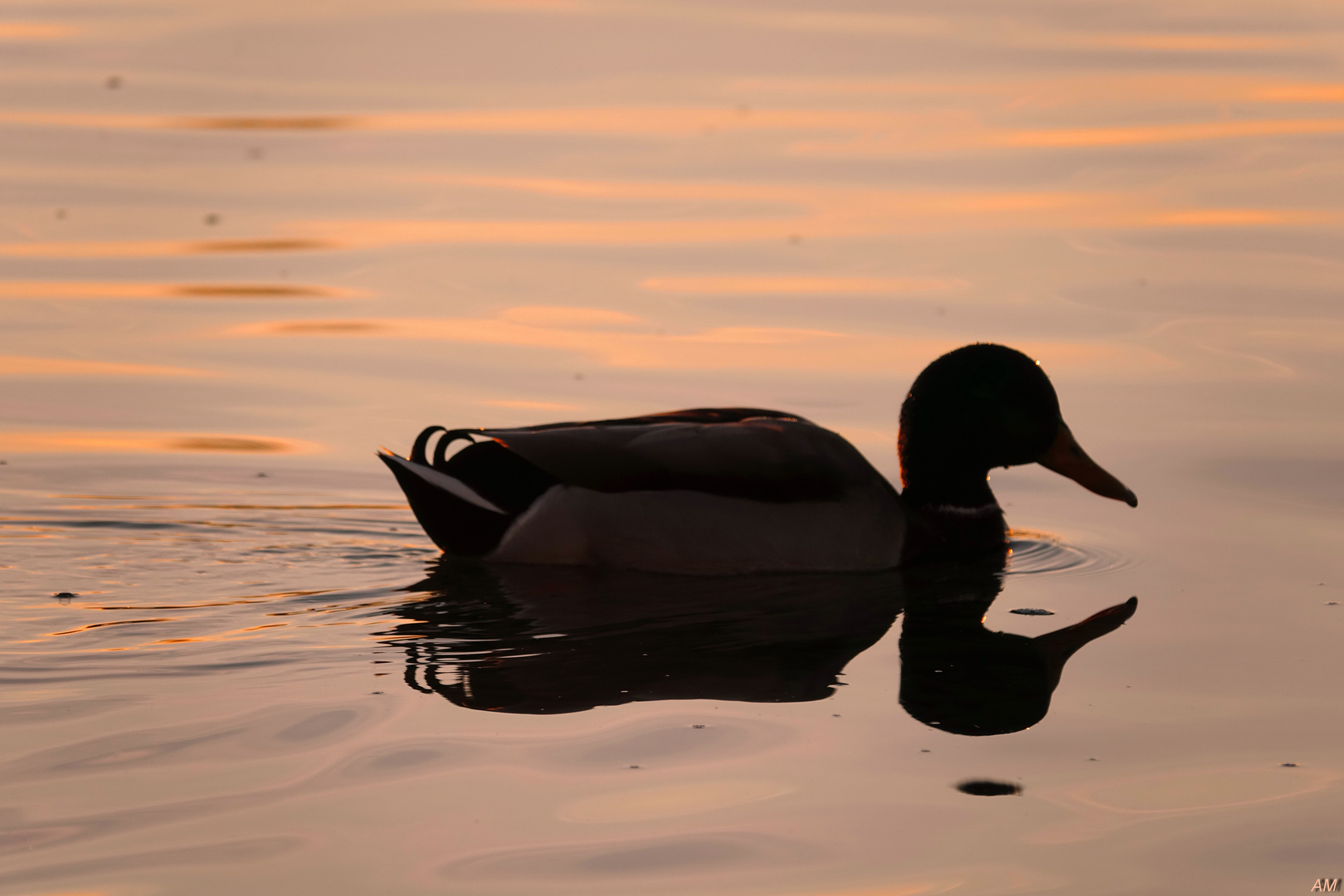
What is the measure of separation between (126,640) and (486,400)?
4.08 metres

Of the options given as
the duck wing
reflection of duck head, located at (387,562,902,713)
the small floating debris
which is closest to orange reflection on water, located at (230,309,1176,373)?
the duck wing

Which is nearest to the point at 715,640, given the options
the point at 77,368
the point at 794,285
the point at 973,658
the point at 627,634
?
the point at 627,634

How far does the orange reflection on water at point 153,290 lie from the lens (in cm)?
1293

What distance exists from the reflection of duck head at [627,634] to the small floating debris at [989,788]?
91 cm

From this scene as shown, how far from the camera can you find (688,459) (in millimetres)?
8000

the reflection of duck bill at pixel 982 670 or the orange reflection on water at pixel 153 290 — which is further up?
the orange reflection on water at pixel 153 290

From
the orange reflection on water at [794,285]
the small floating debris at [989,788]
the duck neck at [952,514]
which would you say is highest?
the orange reflection on water at [794,285]

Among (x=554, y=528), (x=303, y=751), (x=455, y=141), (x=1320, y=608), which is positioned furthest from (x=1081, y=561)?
(x=455, y=141)

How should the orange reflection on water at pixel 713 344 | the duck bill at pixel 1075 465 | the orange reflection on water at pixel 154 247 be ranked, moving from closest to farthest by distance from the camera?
1. the duck bill at pixel 1075 465
2. the orange reflection on water at pixel 713 344
3. the orange reflection on water at pixel 154 247

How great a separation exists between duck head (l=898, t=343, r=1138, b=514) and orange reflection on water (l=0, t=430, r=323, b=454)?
3.02 metres

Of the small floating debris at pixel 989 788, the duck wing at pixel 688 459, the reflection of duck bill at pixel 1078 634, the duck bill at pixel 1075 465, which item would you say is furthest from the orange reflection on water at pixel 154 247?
the small floating debris at pixel 989 788

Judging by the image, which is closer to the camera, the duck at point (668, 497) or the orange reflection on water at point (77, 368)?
the duck at point (668, 497)

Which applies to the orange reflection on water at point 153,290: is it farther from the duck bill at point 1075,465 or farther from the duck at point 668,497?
the duck bill at point 1075,465

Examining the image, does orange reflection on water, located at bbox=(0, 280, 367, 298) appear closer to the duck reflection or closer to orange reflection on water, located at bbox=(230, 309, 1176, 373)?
orange reflection on water, located at bbox=(230, 309, 1176, 373)
